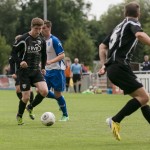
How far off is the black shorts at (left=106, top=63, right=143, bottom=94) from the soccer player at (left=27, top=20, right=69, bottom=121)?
4.57 metres

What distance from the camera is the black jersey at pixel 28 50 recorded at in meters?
13.3

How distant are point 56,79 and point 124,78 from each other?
5192mm

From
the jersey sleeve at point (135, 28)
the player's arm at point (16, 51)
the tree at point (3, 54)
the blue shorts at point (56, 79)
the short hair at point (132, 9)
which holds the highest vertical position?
the short hair at point (132, 9)

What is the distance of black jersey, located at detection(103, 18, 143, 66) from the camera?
32.5 feet

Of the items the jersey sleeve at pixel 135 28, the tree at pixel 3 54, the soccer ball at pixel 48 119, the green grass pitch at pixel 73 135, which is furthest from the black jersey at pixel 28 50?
the tree at pixel 3 54

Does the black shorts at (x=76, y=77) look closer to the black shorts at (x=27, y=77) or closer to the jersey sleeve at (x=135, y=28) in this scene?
the black shorts at (x=27, y=77)

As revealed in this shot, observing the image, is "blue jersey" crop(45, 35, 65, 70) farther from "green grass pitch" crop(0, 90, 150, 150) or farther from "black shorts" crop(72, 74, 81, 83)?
"black shorts" crop(72, 74, 81, 83)

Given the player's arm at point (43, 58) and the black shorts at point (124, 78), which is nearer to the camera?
the black shorts at point (124, 78)

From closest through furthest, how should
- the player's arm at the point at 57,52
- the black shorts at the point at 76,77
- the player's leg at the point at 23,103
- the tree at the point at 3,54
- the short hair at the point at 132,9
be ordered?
the short hair at the point at 132,9 → the player's leg at the point at 23,103 → the player's arm at the point at 57,52 → the black shorts at the point at 76,77 → the tree at the point at 3,54

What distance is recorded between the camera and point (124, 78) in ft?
32.7

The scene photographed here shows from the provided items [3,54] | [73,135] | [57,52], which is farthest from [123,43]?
[3,54]

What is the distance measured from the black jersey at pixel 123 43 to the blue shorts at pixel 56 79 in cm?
483

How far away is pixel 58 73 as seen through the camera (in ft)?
49.5

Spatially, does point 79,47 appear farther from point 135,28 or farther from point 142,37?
point 142,37
